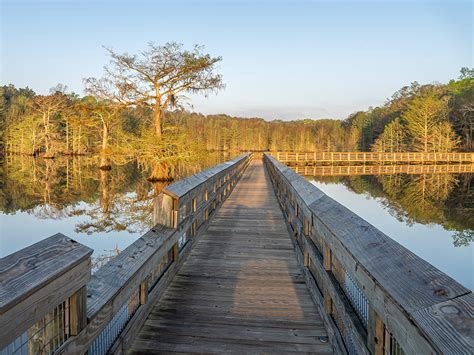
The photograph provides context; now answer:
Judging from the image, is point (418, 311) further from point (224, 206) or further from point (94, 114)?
point (94, 114)

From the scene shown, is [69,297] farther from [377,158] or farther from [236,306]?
[377,158]

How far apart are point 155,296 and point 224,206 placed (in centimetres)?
550

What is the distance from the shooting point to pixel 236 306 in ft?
10.1

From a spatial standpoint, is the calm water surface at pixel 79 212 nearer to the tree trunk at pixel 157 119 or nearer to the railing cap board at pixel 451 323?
the tree trunk at pixel 157 119

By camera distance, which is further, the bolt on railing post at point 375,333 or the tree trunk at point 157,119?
the tree trunk at point 157,119

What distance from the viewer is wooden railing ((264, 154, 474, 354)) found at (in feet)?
3.20

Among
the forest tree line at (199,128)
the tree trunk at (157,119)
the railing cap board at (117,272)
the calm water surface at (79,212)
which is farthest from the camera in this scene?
the forest tree line at (199,128)

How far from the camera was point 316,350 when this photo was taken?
7.88 ft

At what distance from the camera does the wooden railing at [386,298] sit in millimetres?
976

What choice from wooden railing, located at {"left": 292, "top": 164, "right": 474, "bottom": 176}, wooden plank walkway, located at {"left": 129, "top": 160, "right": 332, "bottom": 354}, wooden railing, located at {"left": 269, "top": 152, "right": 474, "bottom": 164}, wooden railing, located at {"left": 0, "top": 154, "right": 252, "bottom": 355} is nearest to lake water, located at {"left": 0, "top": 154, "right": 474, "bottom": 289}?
wooden plank walkway, located at {"left": 129, "top": 160, "right": 332, "bottom": 354}

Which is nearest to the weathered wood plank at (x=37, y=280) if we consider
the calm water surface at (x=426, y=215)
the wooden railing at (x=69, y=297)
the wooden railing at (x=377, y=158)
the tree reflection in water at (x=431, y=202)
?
the wooden railing at (x=69, y=297)

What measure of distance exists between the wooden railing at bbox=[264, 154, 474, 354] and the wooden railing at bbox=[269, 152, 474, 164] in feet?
131

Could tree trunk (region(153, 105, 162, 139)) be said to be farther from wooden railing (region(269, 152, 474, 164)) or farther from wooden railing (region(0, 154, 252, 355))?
wooden railing (region(269, 152, 474, 164))

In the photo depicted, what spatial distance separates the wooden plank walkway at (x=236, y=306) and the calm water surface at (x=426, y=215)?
4.97 m
